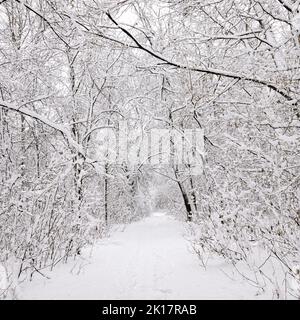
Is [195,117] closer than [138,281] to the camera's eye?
No

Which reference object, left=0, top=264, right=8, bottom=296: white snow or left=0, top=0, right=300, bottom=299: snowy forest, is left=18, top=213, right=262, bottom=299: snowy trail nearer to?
left=0, top=0, right=300, bottom=299: snowy forest

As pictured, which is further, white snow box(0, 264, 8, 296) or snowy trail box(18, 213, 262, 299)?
snowy trail box(18, 213, 262, 299)

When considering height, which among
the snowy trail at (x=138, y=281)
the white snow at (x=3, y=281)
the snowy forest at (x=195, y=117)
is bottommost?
the snowy trail at (x=138, y=281)

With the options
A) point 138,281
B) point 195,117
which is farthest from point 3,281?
point 195,117

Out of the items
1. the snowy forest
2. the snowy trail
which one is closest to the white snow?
the snowy forest

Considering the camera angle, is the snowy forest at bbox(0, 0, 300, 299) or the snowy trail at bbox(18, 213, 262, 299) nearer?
the snowy forest at bbox(0, 0, 300, 299)

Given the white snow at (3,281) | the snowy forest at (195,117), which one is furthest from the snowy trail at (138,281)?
the white snow at (3,281)

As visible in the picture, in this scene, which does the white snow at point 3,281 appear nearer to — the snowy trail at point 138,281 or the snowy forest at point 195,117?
the snowy forest at point 195,117

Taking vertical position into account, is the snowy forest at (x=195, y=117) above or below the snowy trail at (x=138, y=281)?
above

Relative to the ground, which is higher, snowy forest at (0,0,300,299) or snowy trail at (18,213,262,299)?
snowy forest at (0,0,300,299)

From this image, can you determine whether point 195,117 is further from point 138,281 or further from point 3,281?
point 3,281

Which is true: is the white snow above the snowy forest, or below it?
below

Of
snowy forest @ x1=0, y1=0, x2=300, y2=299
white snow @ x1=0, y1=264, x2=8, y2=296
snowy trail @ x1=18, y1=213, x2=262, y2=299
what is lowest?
snowy trail @ x1=18, y1=213, x2=262, y2=299
